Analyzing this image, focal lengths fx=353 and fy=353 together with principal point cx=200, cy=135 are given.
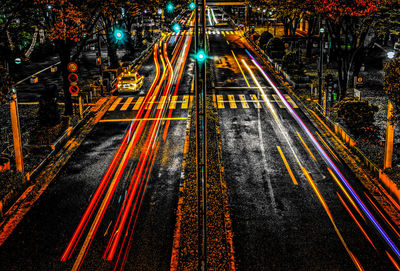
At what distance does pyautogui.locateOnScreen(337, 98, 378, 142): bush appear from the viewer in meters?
18.9

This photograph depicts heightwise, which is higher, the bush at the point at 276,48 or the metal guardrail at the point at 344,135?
the bush at the point at 276,48

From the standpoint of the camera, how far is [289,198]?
1358cm

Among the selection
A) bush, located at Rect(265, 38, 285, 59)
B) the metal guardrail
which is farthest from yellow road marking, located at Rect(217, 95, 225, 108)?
bush, located at Rect(265, 38, 285, 59)

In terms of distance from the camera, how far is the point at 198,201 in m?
8.57

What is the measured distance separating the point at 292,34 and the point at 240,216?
3913 cm

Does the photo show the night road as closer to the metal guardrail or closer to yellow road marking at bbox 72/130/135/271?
yellow road marking at bbox 72/130/135/271

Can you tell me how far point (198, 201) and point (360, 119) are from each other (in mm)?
13813

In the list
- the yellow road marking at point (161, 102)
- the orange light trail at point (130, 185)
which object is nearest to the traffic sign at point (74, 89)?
the orange light trail at point (130, 185)

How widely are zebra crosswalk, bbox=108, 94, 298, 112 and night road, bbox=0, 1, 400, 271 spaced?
0.99m

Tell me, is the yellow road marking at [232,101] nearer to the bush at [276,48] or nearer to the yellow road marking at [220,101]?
the yellow road marking at [220,101]

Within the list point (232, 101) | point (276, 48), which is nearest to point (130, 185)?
point (232, 101)

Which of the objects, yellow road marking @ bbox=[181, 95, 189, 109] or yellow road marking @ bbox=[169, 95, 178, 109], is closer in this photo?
yellow road marking @ bbox=[169, 95, 178, 109]

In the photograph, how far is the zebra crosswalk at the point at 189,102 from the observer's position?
2648cm

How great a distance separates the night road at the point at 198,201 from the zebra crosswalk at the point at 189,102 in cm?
99
